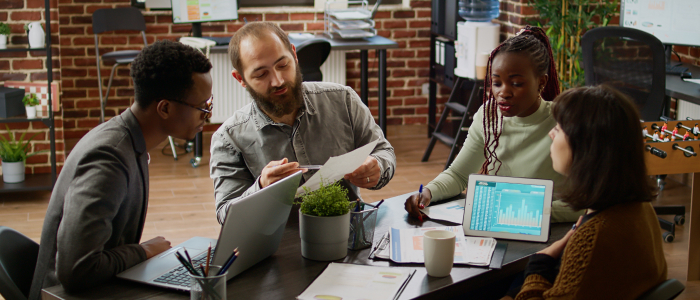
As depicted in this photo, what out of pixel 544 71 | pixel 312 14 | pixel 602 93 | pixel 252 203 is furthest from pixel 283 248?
pixel 312 14

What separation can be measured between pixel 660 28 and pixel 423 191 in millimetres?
2852

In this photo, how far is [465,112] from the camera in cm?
438

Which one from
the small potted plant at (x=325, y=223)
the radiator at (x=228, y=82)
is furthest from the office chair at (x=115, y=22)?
the small potted plant at (x=325, y=223)

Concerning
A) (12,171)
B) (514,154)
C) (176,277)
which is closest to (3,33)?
(12,171)

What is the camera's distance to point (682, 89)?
3.38 m

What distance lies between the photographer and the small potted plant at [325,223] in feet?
4.78

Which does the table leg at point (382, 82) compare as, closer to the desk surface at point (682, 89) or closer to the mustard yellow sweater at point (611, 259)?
the desk surface at point (682, 89)

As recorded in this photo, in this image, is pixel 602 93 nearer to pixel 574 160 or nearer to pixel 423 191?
pixel 574 160

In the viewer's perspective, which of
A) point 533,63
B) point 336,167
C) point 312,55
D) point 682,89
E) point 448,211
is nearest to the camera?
point 336,167

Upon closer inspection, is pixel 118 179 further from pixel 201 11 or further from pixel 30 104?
pixel 201 11

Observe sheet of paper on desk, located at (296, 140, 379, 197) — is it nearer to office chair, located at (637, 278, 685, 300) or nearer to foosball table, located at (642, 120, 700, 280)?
office chair, located at (637, 278, 685, 300)

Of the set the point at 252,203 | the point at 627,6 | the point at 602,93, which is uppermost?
the point at 627,6

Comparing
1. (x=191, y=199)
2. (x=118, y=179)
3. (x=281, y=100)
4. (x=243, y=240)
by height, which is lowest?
(x=191, y=199)

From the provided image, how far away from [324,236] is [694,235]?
80.2 inches
